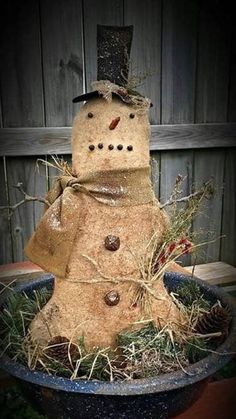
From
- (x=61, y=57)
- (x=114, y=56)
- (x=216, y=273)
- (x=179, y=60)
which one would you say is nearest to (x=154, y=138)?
(x=179, y=60)

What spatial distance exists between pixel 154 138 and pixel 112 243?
2.85ft

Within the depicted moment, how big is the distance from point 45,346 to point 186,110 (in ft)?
3.64

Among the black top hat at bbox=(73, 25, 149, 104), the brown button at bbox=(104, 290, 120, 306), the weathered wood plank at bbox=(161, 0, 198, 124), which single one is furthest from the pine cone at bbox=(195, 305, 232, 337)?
the weathered wood plank at bbox=(161, 0, 198, 124)

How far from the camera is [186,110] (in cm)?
156

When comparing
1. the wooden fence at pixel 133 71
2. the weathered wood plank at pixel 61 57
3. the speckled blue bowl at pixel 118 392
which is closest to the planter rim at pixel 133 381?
the speckled blue bowl at pixel 118 392

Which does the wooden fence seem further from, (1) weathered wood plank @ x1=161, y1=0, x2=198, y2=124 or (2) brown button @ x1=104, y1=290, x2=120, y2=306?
(2) brown button @ x1=104, y1=290, x2=120, y2=306

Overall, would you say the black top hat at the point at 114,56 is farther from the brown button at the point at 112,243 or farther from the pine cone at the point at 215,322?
the pine cone at the point at 215,322

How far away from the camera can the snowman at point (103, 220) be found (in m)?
0.71

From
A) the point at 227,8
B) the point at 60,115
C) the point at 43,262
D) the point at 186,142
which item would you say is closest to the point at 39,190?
the point at 60,115

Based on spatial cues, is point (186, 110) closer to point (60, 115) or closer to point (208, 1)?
point (208, 1)

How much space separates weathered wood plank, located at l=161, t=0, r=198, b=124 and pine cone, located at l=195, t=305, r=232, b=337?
939 millimetres

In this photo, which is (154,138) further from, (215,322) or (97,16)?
(215,322)

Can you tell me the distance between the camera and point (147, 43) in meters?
1.43

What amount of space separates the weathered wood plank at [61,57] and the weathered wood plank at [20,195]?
6.6 inches
